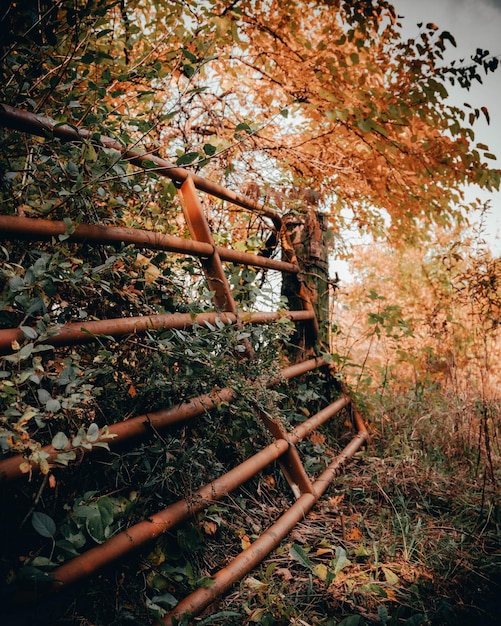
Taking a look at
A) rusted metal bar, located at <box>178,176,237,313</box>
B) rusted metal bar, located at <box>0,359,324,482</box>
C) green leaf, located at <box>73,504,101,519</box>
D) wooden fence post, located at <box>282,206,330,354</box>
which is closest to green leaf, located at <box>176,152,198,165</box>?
rusted metal bar, located at <box>178,176,237,313</box>

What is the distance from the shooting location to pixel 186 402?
1729mm

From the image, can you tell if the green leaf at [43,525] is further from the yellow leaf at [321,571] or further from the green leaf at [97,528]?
the yellow leaf at [321,571]

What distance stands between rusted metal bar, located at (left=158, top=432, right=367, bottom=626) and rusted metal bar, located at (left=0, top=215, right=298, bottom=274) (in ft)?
4.31

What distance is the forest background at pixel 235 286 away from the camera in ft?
4.37

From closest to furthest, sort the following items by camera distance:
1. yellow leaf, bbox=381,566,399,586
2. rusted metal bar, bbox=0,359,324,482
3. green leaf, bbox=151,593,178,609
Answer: rusted metal bar, bbox=0,359,324,482
green leaf, bbox=151,593,178,609
yellow leaf, bbox=381,566,399,586

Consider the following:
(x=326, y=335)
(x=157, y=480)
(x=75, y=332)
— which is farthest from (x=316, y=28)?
(x=157, y=480)

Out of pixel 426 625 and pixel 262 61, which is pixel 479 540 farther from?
pixel 262 61

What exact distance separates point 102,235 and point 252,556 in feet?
4.70

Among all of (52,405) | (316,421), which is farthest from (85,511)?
(316,421)

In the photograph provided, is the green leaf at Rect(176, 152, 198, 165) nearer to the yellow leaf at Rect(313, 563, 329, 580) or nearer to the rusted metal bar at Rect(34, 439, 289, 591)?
the rusted metal bar at Rect(34, 439, 289, 591)

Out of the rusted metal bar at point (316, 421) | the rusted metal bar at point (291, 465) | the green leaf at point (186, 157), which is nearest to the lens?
the green leaf at point (186, 157)

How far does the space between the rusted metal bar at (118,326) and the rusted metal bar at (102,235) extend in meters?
0.31

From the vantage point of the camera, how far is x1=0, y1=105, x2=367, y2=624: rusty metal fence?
1295 millimetres

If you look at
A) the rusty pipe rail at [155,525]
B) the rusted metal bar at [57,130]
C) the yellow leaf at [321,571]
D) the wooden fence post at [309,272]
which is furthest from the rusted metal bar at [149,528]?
the wooden fence post at [309,272]
